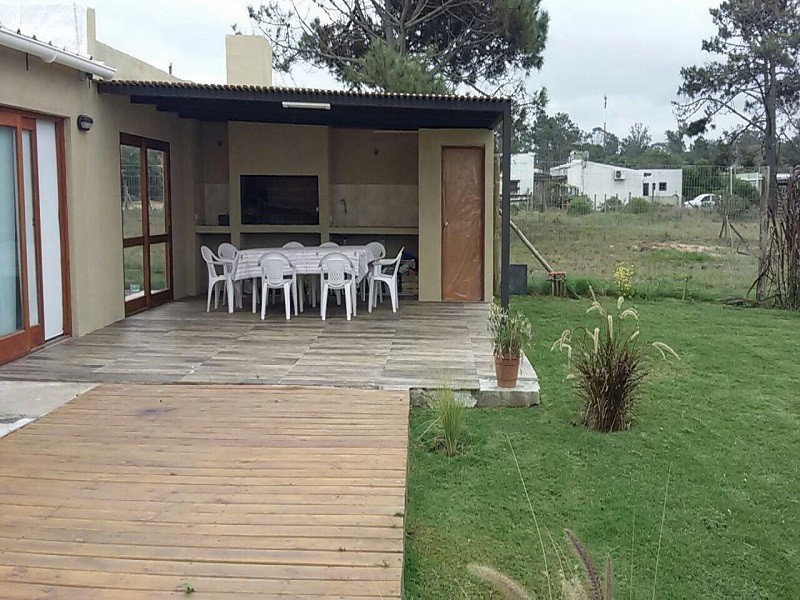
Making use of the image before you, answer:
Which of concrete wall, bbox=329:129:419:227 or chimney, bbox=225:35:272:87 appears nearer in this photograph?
concrete wall, bbox=329:129:419:227

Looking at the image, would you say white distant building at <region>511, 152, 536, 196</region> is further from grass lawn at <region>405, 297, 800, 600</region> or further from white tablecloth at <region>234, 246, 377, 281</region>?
grass lawn at <region>405, 297, 800, 600</region>

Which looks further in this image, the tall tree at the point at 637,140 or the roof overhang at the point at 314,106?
the tall tree at the point at 637,140

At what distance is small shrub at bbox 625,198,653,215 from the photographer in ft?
45.8

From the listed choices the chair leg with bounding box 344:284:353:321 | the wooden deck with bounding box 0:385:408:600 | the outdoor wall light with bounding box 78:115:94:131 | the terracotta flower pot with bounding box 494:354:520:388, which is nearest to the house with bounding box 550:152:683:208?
the chair leg with bounding box 344:284:353:321

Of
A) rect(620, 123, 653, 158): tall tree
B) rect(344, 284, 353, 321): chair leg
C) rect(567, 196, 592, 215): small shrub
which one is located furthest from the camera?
rect(620, 123, 653, 158): tall tree

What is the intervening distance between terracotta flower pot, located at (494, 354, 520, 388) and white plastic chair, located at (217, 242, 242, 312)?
4018 mm

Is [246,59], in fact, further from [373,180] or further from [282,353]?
[282,353]

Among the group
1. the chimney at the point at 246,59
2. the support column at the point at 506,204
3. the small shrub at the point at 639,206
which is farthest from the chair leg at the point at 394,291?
the small shrub at the point at 639,206

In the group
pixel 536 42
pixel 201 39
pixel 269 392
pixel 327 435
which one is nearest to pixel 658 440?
pixel 327 435

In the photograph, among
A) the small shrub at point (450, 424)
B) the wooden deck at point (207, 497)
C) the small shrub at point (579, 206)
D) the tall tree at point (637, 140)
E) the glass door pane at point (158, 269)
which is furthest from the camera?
the tall tree at point (637, 140)

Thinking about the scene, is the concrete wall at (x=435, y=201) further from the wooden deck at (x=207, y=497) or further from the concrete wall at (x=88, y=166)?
the wooden deck at (x=207, y=497)

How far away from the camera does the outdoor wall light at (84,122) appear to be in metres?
7.54

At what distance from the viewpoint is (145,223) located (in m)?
9.46

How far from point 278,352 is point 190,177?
4.95 m
